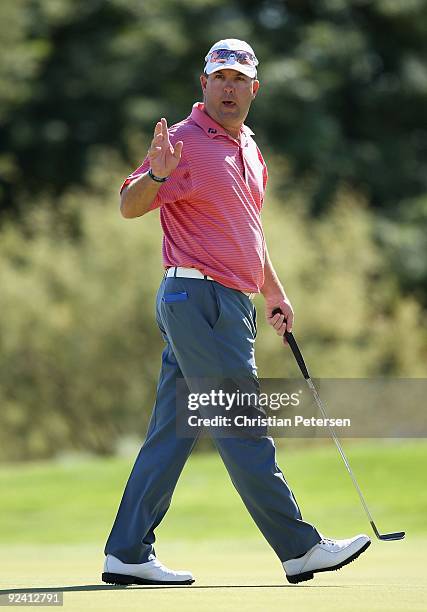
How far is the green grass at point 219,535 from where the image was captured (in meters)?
4.04

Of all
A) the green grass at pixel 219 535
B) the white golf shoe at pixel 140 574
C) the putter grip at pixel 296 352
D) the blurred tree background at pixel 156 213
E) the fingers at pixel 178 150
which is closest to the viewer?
the green grass at pixel 219 535

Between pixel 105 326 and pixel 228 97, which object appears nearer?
pixel 228 97

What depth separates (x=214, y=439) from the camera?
15.0 ft

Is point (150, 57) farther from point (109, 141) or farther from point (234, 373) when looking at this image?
point (234, 373)

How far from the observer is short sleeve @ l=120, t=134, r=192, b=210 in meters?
4.48

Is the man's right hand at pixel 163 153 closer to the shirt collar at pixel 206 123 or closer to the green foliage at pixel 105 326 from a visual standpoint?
the shirt collar at pixel 206 123

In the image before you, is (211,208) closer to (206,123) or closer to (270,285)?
(206,123)

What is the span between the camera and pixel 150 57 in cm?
2752

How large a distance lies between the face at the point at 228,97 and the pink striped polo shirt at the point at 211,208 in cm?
3

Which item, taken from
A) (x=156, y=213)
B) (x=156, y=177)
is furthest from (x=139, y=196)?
(x=156, y=213)

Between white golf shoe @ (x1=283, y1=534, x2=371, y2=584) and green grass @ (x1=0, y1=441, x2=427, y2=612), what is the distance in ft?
0.19

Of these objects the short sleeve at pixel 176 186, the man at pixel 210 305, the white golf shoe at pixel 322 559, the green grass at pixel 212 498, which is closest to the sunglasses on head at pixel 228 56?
the man at pixel 210 305

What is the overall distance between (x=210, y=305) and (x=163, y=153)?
0.53 meters

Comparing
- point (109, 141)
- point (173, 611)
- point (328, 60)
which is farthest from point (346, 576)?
point (328, 60)
